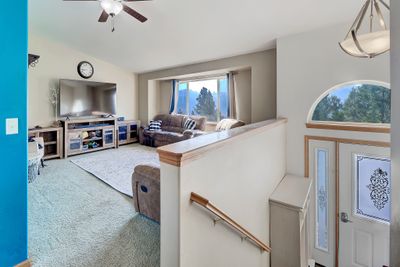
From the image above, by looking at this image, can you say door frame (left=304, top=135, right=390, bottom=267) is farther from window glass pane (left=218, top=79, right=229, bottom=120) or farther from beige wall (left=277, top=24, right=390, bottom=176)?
window glass pane (left=218, top=79, right=229, bottom=120)

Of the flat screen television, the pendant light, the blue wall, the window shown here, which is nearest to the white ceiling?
the blue wall

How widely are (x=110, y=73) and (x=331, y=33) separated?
19.3 feet

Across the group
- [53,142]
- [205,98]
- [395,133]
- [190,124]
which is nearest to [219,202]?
[395,133]

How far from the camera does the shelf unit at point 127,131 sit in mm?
6617

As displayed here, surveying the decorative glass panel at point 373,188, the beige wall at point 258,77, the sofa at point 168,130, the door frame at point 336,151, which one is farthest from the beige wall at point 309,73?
the sofa at point 168,130

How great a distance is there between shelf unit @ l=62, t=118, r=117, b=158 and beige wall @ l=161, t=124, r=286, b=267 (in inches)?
188

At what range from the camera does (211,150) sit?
→ 151 cm

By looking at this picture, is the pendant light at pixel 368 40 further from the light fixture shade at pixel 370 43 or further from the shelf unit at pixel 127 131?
the shelf unit at pixel 127 131

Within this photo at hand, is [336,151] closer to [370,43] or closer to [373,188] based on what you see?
[373,188]

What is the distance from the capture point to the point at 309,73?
343 cm

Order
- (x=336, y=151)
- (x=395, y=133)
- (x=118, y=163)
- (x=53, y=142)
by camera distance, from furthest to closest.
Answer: (x=53, y=142), (x=118, y=163), (x=336, y=151), (x=395, y=133)

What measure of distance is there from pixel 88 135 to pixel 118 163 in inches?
69.5

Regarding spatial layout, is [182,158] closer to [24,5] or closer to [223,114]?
[24,5]

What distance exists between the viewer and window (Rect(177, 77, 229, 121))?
610 centimetres
